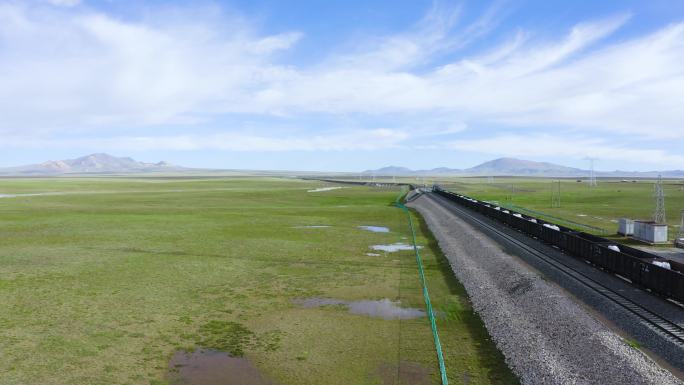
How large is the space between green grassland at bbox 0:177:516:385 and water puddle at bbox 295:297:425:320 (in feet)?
2.03

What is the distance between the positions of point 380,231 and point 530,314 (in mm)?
29321

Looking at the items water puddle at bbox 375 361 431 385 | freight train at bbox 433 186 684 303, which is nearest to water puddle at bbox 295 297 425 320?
water puddle at bbox 375 361 431 385

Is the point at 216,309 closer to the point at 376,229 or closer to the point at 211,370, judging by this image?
the point at 211,370

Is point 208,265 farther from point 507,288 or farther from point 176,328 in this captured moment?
point 507,288

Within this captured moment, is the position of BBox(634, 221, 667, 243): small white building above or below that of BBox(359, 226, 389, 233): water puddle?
above

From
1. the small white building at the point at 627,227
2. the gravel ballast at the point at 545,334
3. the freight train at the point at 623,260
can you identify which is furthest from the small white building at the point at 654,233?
the gravel ballast at the point at 545,334

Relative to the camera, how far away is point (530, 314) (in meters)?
20.3

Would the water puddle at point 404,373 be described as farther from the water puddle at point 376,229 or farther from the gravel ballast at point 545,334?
the water puddle at point 376,229

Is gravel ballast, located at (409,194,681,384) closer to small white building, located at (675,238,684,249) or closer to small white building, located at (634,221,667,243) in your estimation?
small white building, located at (675,238,684,249)

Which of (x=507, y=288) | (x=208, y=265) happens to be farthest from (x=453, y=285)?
(x=208, y=265)

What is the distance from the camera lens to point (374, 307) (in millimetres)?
22219

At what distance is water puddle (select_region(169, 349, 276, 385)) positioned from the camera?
573 inches

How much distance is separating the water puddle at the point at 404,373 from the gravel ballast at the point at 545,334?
301cm

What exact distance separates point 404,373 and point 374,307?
7.07 metres
